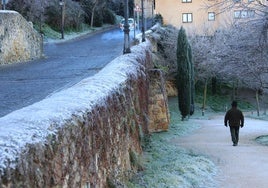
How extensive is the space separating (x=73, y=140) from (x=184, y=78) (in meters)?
26.0

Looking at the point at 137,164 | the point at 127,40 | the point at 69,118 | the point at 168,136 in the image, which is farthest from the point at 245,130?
the point at 69,118

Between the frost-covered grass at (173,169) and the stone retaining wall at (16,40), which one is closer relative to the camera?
the frost-covered grass at (173,169)

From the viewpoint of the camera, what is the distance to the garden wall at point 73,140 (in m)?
3.47

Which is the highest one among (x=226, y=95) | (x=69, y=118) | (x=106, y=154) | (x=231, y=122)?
(x=69, y=118)

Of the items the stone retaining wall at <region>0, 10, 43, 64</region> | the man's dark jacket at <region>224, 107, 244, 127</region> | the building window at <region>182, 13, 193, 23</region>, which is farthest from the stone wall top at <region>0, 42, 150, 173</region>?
the building window at <region>182, 13, 193, 23</region>

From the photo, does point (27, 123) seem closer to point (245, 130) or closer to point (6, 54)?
point (6, 54)

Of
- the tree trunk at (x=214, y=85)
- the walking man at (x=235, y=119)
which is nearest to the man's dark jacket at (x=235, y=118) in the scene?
the walking man at (x=235, y=119)

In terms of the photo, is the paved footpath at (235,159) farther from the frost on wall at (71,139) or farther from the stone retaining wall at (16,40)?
the stone retaining wall at (16,40)

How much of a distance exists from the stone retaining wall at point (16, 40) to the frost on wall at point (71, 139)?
1372cm

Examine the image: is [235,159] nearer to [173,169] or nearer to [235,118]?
[235,118]

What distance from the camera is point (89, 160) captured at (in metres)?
5.69

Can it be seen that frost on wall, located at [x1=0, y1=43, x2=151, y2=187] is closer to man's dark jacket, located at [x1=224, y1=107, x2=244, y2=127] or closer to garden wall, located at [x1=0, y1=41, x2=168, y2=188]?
garden wall, located at [x1=0, y1=41, x2=168, y2=188]

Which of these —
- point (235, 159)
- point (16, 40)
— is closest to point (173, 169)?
point (235, 159)

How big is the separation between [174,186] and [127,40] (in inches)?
293
